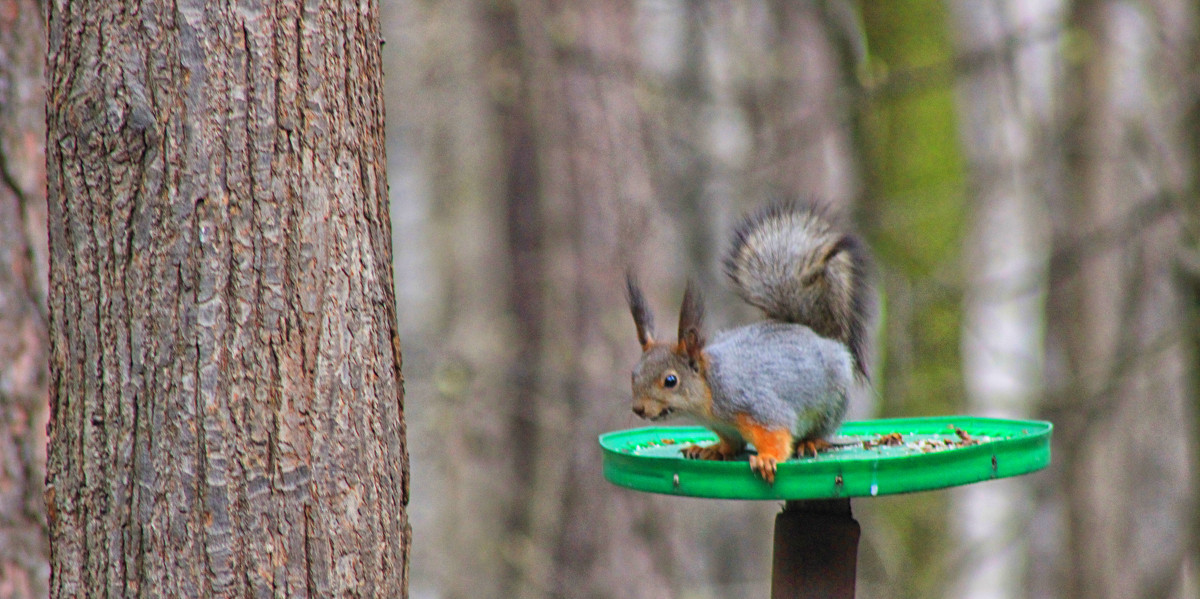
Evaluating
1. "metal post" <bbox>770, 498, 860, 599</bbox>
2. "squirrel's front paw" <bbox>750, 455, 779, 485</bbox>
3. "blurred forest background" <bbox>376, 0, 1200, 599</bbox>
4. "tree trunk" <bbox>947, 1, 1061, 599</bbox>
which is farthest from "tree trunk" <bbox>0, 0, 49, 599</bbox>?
"tree trunk" <bbox>947, 1, 1061, 599</bbox>

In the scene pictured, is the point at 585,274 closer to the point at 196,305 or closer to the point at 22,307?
the point at 22,307

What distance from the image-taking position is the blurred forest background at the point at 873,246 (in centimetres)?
402

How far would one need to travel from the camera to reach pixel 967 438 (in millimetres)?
1964

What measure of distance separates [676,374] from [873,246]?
320 cm

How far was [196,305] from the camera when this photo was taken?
4.64 ft

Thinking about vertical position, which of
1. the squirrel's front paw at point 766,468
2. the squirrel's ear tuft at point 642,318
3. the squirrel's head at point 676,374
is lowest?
the squirrel's front paw at point 766,468

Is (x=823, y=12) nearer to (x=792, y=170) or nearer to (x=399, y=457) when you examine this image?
(x=792, y=170)

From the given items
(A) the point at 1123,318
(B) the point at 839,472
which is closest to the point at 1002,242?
(A) the point at 1123,318

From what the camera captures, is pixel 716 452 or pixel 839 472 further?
pixel 716 452

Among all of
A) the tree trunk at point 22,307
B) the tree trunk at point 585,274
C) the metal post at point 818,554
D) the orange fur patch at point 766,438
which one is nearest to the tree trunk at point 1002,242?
the tree trunk at point 585,274

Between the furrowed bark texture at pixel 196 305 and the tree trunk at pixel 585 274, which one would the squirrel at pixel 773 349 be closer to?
the furrowed bark texture at pixel 196 305

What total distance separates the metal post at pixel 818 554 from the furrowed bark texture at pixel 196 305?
2.57 feet

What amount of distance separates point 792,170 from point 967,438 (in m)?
3.23

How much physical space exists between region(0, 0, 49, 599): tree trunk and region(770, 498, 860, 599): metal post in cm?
172
